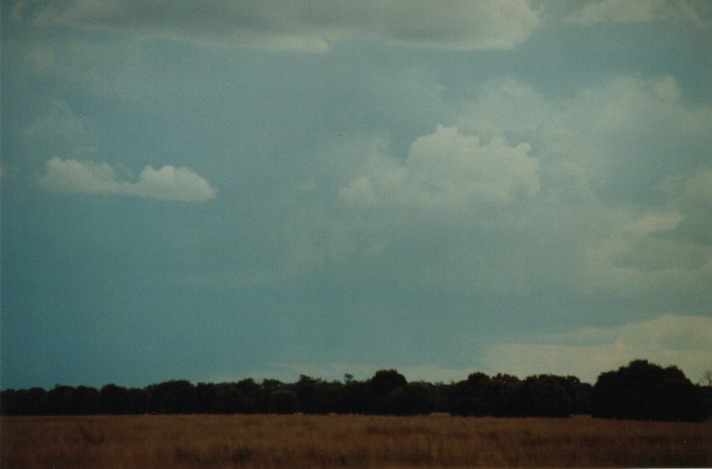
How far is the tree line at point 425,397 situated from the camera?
1152 cm

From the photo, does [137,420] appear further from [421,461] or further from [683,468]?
[683,468]

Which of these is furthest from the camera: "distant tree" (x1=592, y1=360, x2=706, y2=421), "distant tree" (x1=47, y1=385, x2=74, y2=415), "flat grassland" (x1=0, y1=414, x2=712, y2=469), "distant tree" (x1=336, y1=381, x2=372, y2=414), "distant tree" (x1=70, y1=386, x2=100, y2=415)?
"distant tree" (x1=336, y1=381, x2=372, y2=414)

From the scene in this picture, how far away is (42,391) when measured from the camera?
392 inches

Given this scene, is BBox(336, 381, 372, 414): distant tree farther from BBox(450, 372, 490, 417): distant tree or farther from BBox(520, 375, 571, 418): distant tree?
BBox(520, 375, 571, 418): distant tree

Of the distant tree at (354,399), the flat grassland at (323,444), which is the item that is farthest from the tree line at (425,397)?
the flat grassland at (323,444)

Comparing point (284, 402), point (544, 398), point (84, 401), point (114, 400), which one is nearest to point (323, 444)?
point (114, 400)

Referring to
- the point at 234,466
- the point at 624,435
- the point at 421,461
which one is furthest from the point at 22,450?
the point at 624,435

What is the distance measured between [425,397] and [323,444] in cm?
420

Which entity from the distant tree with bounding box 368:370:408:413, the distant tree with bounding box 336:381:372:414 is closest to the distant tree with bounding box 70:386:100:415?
the distant tree with bounding box 336:381:372:414

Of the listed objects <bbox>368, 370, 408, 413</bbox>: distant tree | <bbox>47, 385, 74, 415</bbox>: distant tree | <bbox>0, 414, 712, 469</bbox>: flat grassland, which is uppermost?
<bbox>368, 370, 408, 413</bbox>: distant tree

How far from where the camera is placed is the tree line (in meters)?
11.5

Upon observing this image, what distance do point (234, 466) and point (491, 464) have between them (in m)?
2.86

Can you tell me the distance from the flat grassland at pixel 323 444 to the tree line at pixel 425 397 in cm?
42

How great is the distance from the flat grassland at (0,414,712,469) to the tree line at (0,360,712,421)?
416 mm
